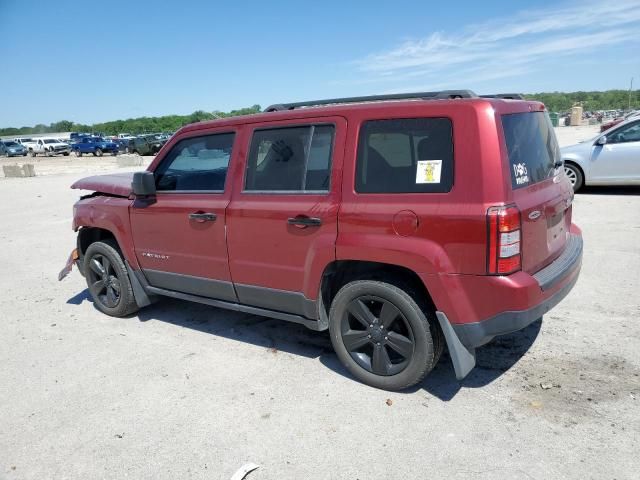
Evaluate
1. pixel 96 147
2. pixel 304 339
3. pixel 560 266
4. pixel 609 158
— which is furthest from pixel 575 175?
pixel 96 147

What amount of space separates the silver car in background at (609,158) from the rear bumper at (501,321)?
7.48m

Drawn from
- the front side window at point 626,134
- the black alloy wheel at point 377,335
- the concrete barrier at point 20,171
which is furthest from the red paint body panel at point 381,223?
the concrete barrier at point 20,171

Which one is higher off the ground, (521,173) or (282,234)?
(521,173)

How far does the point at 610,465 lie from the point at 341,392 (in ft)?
5.23

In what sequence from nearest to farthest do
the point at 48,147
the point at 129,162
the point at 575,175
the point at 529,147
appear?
the point at 529,147
the point at 575,175
the point at 129,162
the point at 48,147

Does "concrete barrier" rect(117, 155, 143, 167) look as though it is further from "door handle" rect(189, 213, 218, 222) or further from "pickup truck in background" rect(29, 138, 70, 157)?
"door handle" rect(189, 213, 218, 222)

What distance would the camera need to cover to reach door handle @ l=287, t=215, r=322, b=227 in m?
3.40

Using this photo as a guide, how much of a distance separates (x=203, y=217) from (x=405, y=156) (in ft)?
5.70

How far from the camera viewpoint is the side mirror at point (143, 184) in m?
4.27

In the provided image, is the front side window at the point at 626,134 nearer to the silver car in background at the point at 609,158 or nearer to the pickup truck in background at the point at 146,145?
the silver car in background at the point at 609,158

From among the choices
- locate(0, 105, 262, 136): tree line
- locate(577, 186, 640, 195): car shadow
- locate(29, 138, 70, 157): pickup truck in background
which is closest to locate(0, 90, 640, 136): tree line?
locate(0, 105, 262, 136): tree line

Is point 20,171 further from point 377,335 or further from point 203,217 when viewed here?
point 377,335

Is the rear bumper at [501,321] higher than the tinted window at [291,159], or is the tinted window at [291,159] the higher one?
the tinted window at [291,159]

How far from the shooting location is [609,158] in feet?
33.1
